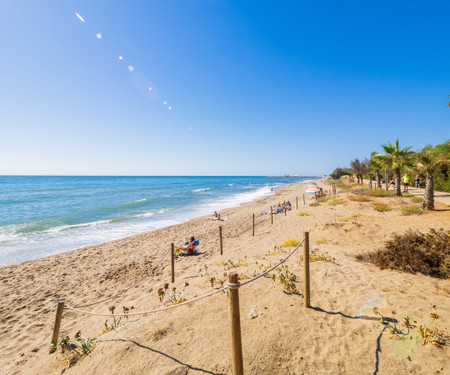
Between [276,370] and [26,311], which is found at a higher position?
[276,370]

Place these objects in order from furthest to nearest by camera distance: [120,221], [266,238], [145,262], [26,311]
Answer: [120,221] → [266,238] → [145,262] → [26,311]

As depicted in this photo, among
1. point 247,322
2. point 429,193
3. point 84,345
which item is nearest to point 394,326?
point 247,322

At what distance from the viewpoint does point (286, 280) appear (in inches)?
207

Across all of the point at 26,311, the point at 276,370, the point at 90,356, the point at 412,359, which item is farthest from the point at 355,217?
the point at 26,311

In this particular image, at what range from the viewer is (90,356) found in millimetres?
3811

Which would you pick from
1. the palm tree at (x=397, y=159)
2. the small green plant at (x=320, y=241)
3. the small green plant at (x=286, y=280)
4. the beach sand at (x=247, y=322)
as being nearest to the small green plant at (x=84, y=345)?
the beach sand at (x=247, y=322)

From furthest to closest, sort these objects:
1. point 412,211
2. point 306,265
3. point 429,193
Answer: point 429,193
point 412,211
point 306,265

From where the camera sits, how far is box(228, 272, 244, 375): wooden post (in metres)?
2.54

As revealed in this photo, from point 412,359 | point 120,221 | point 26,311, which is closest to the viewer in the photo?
point 412,359

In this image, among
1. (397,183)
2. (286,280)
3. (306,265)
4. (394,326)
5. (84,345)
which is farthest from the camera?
(397,183)

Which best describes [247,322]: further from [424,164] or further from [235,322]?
[424,164]

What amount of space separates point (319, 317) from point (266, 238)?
25.1ft

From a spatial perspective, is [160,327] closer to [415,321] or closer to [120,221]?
[415,321]

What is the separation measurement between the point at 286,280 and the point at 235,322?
10.1 ft
